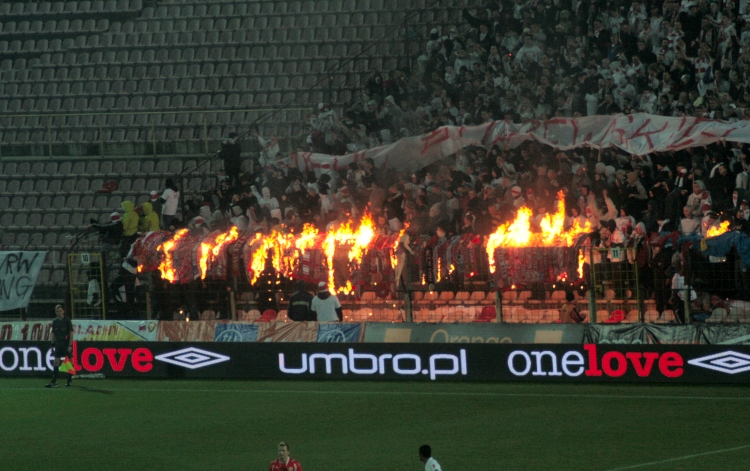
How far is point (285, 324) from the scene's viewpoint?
21312mm

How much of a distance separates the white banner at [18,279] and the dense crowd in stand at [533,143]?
2.32 m

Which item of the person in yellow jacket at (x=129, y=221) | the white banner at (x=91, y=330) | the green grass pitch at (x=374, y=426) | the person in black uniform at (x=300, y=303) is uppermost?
the person in yellow jacket at (x=129, y=221)

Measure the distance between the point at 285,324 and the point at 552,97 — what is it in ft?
25.5

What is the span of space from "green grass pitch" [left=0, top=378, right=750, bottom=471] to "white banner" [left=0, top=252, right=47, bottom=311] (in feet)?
9.69

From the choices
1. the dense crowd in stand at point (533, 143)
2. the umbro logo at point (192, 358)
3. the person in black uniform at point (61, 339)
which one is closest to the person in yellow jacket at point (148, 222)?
the dense crowd in stand at point (533, 143)

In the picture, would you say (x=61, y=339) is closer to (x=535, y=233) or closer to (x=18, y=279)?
(x=18, y=279)

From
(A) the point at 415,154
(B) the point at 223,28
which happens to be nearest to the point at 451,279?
(A) the point at 415,154

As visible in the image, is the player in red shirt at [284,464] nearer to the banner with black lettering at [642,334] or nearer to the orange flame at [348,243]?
the banner with black lettering at [642,334]

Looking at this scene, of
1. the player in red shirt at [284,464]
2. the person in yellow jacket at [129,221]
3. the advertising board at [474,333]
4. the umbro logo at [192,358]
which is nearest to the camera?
the player in red shirt at [284,464]

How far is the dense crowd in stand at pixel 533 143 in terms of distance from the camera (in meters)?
21.0

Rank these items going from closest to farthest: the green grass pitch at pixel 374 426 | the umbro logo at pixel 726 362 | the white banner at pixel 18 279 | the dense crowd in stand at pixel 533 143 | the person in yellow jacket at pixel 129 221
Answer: the green grass pitch at pixel 374 426 → the umbro logo at pixel 726 362 → the dense crowd in stand at pixel 533 143 → the white banner at pixel 18 279 → the person in yellow jacket at pixel 129 221

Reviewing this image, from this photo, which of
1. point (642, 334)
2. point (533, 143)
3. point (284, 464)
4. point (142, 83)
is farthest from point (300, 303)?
point (142, 83)

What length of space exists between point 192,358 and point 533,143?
7766 mm

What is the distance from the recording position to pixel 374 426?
642 inches
